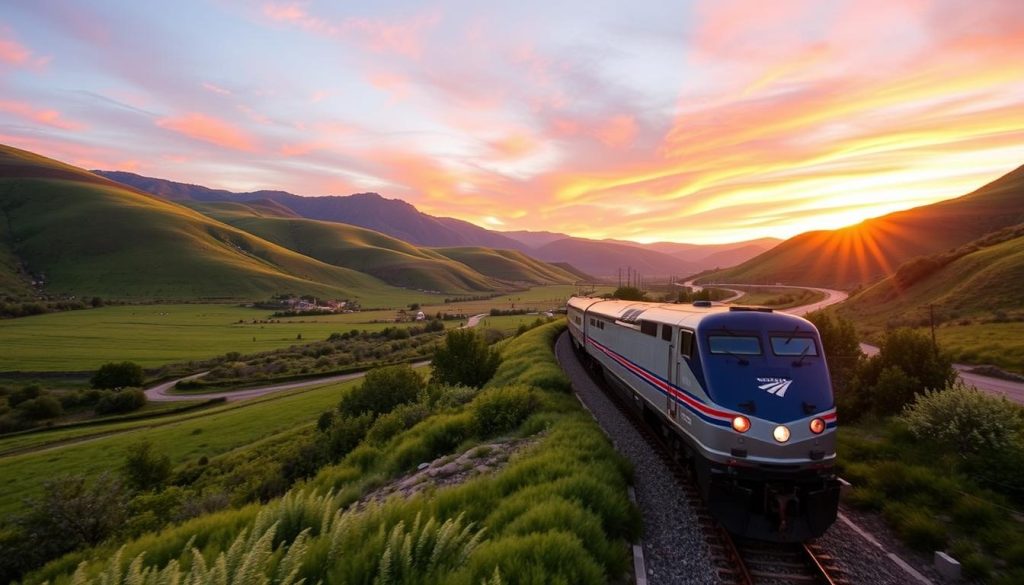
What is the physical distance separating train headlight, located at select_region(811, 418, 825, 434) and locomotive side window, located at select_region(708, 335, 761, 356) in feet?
5.34

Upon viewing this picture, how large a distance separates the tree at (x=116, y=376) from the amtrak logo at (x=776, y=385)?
8175cm

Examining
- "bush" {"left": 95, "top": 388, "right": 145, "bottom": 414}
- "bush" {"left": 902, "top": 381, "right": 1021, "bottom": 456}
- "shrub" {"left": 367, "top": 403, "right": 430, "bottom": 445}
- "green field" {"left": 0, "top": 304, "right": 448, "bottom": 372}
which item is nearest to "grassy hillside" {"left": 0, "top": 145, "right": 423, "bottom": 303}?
"green field" {"left": 0, "top": 304, "right": 448, "bottom": 372}

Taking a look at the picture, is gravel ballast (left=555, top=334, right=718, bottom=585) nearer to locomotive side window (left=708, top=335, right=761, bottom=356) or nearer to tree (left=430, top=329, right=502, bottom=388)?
locomotive side window (left=708, top=335, right=761, bottom=356)

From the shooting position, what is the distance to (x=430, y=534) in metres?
5.68

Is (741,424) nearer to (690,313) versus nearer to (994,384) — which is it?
(690,313)

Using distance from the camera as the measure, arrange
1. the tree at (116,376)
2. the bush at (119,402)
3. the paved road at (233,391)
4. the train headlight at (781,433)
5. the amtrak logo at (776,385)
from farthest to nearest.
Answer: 1. the tree at (116,376)
2. the paved road at (233,391)
3. the bush at (119,402)
4. the amtrak logo at (776,385)
5. the train headlight at (781,433)

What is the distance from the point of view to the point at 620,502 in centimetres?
860

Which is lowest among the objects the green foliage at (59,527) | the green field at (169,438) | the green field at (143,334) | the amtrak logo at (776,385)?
the green field at (143,334)

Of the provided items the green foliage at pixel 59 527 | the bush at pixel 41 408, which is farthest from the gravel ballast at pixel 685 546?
the bush at pixel 41 408

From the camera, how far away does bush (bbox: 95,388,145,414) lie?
56094 mm

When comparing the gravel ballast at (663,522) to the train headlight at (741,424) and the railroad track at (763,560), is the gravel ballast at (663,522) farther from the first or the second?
the train headlight at (741,424)

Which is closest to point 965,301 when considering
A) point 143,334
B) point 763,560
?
point 763,560

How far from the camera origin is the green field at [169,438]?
35.4 metres

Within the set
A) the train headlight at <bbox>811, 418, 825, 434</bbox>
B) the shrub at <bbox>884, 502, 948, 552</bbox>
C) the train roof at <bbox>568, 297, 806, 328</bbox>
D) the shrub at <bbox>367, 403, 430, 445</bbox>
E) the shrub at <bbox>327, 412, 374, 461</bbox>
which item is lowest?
the shrub at <bbox>327, 412, 374, 461</bbox>
